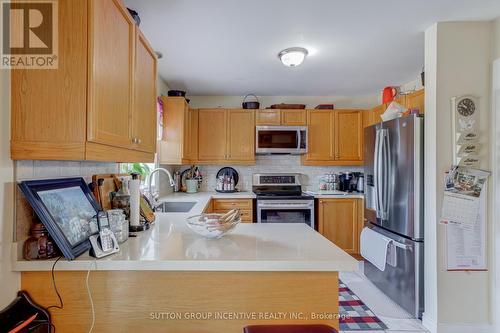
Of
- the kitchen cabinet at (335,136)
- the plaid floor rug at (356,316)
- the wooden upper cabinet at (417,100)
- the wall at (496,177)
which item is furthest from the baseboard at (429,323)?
the kitchen cabinet at (335,136)

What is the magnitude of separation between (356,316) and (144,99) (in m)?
2.43

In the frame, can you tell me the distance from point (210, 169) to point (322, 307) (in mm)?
3151

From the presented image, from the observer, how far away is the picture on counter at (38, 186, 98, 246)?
113 centimetres

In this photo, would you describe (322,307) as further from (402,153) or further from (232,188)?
(232,188)

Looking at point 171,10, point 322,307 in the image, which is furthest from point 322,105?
point 322,307

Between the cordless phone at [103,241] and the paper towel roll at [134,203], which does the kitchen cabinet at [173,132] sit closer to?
the paper towel roll at [134,203]

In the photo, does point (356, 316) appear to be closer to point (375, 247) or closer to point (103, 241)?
point (375, 247)

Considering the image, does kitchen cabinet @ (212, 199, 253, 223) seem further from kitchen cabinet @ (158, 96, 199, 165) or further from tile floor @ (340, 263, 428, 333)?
tile floor @ (340, 263, 428, 333)

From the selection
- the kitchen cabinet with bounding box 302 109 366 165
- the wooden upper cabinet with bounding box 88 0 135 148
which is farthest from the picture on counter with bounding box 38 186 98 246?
the kitchen cabinet with bounding box 302 109 366 165

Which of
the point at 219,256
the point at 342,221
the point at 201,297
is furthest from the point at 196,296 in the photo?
the point at 342,221

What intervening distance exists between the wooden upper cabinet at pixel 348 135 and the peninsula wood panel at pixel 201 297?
2.99 m

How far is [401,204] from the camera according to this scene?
91.3 inches

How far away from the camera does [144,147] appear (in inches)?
65.7

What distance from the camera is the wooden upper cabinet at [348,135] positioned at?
387 cm
